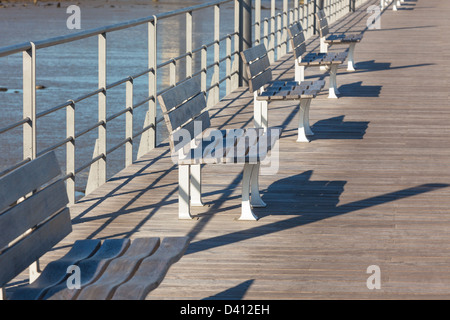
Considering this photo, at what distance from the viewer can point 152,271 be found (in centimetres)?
342

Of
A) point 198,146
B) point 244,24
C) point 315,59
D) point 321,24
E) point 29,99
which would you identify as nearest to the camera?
point 29,99

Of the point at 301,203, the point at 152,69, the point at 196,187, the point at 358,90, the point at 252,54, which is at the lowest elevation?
the point at 358,90

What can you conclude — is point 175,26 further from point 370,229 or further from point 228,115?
point 370,229

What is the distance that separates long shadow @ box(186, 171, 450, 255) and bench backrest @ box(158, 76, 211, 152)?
59 centimetres

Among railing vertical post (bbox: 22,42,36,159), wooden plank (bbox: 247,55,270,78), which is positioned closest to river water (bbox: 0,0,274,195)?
wooden plank (bbox: 247,55,270,78)

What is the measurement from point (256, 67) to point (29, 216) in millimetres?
4546

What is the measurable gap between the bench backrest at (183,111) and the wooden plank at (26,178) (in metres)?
1.57

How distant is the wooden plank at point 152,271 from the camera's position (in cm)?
317

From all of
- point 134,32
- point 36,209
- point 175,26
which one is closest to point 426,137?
point 36,209

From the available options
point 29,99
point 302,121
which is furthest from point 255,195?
point 302,121

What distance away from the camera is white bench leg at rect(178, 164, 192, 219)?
5574 millimetres

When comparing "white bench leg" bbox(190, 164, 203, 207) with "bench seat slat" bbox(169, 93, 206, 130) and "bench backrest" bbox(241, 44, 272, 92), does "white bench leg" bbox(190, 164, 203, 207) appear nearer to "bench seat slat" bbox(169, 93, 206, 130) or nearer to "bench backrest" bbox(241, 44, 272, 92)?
"bench seat slat" bbox(169, 93, 206, 130)

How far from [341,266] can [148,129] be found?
11.1 feet

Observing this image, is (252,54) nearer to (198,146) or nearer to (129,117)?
(129,117)
